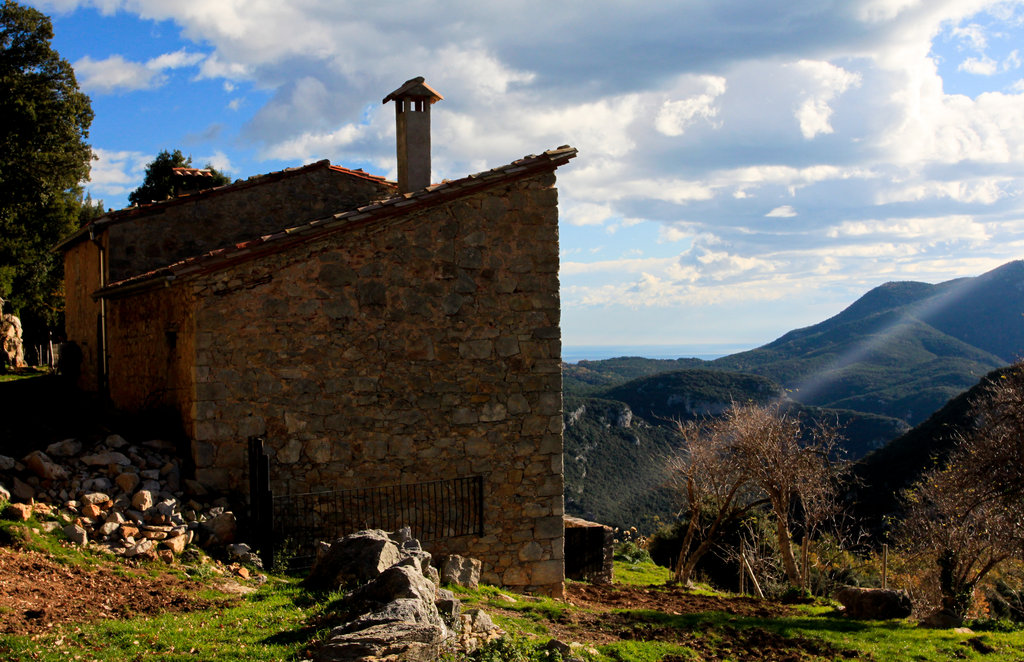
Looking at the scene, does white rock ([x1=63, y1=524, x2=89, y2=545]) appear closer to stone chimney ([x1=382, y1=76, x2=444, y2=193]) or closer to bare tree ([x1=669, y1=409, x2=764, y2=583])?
stone chimney ([x1=382, y1=76, x2=444, y2=193])

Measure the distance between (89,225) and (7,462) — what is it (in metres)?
6.66

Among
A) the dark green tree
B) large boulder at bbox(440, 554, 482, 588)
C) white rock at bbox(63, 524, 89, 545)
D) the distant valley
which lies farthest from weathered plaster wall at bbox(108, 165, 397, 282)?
the dark green tree

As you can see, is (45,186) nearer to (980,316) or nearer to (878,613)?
Answer: (878,613)

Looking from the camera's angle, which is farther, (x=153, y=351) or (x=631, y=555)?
(x=631, y=555)

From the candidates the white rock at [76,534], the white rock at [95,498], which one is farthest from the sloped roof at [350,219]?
the white rock at [76,534]

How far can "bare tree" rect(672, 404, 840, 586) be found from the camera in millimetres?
16125

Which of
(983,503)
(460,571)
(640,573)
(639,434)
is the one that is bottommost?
(640,573)

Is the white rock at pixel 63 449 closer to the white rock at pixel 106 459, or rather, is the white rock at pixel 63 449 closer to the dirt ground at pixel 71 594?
the white rock at pixel 106 459

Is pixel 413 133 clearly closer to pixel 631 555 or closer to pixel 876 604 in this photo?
pixel 876 604

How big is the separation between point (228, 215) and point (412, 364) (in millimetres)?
6634

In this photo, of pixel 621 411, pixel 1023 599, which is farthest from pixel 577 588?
pixel 621 411

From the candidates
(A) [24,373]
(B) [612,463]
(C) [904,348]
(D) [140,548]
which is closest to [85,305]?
(D) [140,548]

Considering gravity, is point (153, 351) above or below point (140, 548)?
above

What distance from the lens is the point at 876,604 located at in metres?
13.0
